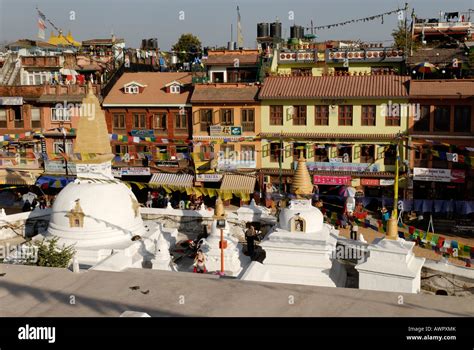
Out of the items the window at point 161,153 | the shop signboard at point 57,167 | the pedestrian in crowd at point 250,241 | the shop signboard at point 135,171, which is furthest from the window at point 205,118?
the pedestrian in crowd at point 250,241

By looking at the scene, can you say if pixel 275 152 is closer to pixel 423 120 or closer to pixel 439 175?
pixel 423 120

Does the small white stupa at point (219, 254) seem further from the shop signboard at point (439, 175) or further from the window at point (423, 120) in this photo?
the window at point (423, 120)

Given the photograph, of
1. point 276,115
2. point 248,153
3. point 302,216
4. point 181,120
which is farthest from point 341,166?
point 302,216

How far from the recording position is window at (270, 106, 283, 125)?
40.0m

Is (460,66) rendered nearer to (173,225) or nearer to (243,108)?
(243,108)

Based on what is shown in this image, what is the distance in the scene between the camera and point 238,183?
127ft

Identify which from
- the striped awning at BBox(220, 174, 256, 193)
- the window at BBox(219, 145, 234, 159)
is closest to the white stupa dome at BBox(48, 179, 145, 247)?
the striped awning at BBox(220, 174, 256, 193)

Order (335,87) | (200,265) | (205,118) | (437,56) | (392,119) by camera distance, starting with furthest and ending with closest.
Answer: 1. (437,56)
2. (205,118)
3. (335,87)
4. (392,119)
5. (200,265)

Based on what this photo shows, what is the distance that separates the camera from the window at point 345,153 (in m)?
38.7

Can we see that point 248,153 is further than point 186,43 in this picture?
No

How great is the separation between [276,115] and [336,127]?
4.18m

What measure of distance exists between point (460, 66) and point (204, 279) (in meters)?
32.2

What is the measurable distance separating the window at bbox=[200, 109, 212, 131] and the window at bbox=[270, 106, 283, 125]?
14.3ft
